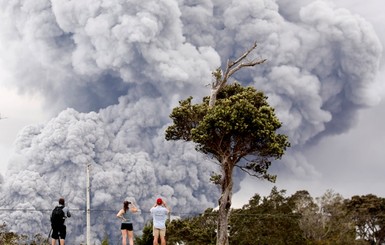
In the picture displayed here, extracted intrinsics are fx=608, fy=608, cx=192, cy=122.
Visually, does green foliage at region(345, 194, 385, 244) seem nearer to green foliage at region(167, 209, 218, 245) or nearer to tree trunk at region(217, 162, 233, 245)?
green foliage at region(167, 209, 218, 245)

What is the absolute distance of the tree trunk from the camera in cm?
3203

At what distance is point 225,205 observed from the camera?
32.2 meters

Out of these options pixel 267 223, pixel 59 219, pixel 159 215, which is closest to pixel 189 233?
pixel 267 223

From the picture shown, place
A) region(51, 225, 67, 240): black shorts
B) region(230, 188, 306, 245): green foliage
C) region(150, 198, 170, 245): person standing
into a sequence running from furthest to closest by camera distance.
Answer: region(230, 188, 306, 245): green foliage
region(150, 198, 170, 245): person standing
region(51, 225, 67, 240): black shorts

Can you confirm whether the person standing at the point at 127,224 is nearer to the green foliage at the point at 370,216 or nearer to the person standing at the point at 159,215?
the person standing at the point at 159,215

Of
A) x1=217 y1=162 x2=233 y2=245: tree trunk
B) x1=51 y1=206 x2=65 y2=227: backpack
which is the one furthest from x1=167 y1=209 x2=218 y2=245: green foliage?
x1=51 y1=206 x2=65 y2=227: backpack

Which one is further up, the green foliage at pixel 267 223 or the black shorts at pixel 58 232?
the green foliage at pixel 267 223

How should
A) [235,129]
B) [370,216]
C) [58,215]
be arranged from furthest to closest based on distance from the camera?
[370,216], [235,129], [58,215]

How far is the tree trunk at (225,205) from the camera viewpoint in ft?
105

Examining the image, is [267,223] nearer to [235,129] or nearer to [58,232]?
[235,129]

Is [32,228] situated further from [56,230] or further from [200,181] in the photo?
[56,230]

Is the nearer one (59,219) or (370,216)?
(59,219)

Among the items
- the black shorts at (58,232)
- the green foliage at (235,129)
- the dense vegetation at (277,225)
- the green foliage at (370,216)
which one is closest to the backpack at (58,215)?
the black shorts at (58,232)

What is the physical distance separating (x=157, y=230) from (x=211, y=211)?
38210mm
